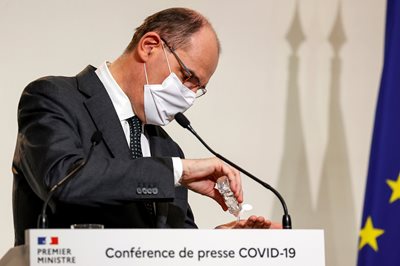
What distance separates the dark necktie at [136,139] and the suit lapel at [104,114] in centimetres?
9

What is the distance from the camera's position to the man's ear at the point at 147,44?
244cm

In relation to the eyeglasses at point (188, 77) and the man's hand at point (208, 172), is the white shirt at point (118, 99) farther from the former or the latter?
the man's hand at point (208, 172)

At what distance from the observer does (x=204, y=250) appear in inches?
62.5

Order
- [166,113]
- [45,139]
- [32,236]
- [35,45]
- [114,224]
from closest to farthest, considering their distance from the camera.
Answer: [32,236], [45,139], [114,224], [166,113], [35,45]

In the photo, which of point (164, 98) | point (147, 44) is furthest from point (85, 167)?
point (147, 44)

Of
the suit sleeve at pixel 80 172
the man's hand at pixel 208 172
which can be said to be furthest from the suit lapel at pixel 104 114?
the man's hand at pixel 208 172

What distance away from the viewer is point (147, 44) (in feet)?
8.03

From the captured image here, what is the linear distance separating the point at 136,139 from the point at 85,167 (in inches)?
18.7

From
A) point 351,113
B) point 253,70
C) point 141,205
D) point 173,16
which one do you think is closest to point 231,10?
point 253,70

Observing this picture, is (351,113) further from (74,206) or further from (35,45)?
(74,206)

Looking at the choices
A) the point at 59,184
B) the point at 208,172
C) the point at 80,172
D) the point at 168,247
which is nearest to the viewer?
the point at 168,247

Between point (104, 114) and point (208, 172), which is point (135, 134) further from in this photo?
point (208, 172)

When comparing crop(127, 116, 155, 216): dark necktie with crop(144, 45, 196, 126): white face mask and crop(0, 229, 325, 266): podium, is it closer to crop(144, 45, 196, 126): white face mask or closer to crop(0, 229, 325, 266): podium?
crop(144, 45, 196, 126): white face mask

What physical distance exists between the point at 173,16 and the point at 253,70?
4.39ft
